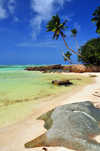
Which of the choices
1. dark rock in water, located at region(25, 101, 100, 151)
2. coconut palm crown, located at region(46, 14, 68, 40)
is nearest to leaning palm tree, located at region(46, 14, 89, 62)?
coconut palm crown, located at region(46, 14, 68, 40)

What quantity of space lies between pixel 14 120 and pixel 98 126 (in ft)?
7.51

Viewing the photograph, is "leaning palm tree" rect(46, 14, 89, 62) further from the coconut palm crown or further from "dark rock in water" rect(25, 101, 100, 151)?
"dark rock in water" rect(25, 101, 100, 151)

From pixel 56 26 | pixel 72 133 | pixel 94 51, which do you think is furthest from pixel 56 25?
pixel 72 133

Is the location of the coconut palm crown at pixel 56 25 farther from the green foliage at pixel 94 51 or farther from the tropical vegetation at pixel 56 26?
the green foliage at pixel 94 51

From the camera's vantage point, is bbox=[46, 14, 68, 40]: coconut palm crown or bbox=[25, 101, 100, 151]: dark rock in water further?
bbox=[46, 14, 68, 40]: coconut palm crown

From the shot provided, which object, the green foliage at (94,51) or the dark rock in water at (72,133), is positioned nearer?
the dark rock in water at (72,133)

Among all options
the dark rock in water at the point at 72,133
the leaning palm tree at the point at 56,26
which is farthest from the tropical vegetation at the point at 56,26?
the dark rock in water at the point at 72,133

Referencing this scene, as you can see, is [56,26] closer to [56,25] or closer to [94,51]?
[56,25]

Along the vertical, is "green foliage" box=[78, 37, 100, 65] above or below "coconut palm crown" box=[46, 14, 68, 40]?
below

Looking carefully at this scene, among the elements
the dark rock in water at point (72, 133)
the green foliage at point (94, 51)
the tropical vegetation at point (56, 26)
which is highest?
the tropical vegetation at point (56, 26)

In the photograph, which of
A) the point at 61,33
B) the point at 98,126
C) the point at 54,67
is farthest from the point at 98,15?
the point at 98,126

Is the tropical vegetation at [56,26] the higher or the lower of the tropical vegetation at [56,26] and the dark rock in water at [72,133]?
the higher

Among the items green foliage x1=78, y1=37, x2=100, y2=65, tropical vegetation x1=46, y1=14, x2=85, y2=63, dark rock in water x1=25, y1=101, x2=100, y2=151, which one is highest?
tropical vegetation x1=46, y1=14, x2=85, y2=63

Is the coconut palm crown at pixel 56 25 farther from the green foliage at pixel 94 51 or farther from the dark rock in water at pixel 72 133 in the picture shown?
the dark rock in water at pixel 72 133
